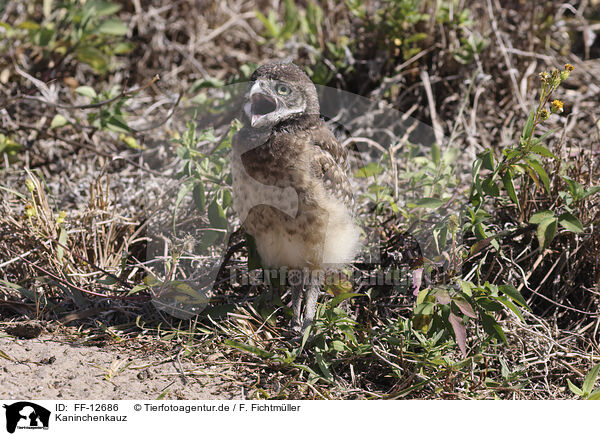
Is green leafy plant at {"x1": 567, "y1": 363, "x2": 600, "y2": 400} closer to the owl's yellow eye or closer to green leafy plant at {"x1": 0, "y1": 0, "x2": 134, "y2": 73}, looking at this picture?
the owl's yellow eye

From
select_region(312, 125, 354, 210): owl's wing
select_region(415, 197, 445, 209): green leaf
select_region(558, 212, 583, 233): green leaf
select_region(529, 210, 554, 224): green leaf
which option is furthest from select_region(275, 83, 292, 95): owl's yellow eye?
select_region(558, 212, 583, 233): green leaf

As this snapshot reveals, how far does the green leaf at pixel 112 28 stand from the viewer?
4.55 meters

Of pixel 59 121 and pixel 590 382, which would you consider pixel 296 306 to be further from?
pixel 59 121

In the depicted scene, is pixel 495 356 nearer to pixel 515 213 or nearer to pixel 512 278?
pixel 512 278

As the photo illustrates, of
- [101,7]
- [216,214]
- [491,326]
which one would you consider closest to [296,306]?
[216,214]

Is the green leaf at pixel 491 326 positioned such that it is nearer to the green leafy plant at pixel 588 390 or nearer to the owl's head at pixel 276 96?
the green leafy plant at pixel 588 390

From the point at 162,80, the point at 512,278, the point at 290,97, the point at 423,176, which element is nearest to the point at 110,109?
the point at 162,80

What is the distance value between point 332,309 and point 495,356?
0.80 meters

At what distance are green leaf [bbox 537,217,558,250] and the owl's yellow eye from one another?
4.47 ft

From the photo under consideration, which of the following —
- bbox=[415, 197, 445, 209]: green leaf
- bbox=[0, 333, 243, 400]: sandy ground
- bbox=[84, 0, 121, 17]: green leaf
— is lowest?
bbox=[0, 333, 243, 400]: sandy ground

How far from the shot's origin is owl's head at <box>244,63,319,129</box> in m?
2.81
